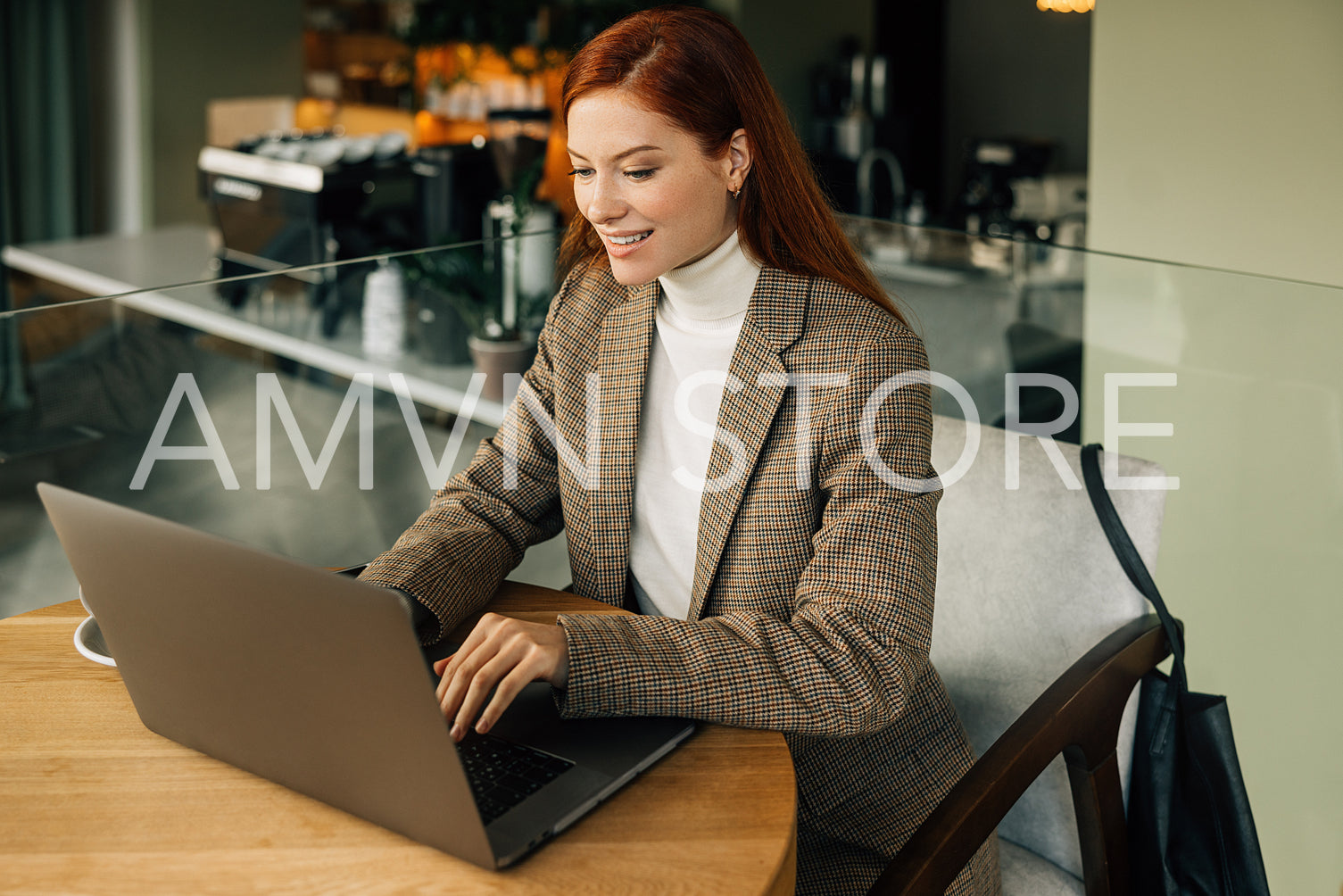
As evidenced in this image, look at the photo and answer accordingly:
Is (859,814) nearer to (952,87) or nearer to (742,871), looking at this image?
(742,871)

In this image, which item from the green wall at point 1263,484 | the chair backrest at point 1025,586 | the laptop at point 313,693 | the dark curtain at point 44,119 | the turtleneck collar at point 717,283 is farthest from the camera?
the dark curtain at point 44,119

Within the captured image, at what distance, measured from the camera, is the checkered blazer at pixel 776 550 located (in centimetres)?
92

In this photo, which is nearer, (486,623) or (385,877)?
(385,877)

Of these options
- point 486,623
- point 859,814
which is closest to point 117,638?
point 486,623

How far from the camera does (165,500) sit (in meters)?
1.77

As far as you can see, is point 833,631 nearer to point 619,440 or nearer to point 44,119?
point 619,440

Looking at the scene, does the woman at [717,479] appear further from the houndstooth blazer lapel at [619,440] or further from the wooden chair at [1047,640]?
the wooden chair at [1047,640]

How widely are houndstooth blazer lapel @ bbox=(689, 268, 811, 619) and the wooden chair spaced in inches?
11.9

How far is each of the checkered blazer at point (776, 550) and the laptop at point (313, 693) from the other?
8cm

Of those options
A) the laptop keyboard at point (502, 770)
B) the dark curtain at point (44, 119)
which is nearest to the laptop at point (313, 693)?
the laptop keyboard at point (502, 770)

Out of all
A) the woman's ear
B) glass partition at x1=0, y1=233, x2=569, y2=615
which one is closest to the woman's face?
the woman's ear

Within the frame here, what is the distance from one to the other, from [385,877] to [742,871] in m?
0.22

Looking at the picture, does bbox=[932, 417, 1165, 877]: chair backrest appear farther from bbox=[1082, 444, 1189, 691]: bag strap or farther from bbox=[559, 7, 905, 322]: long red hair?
bbox=[559, 7, 905, 322]: long red hair

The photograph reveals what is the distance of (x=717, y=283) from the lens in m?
1.14
